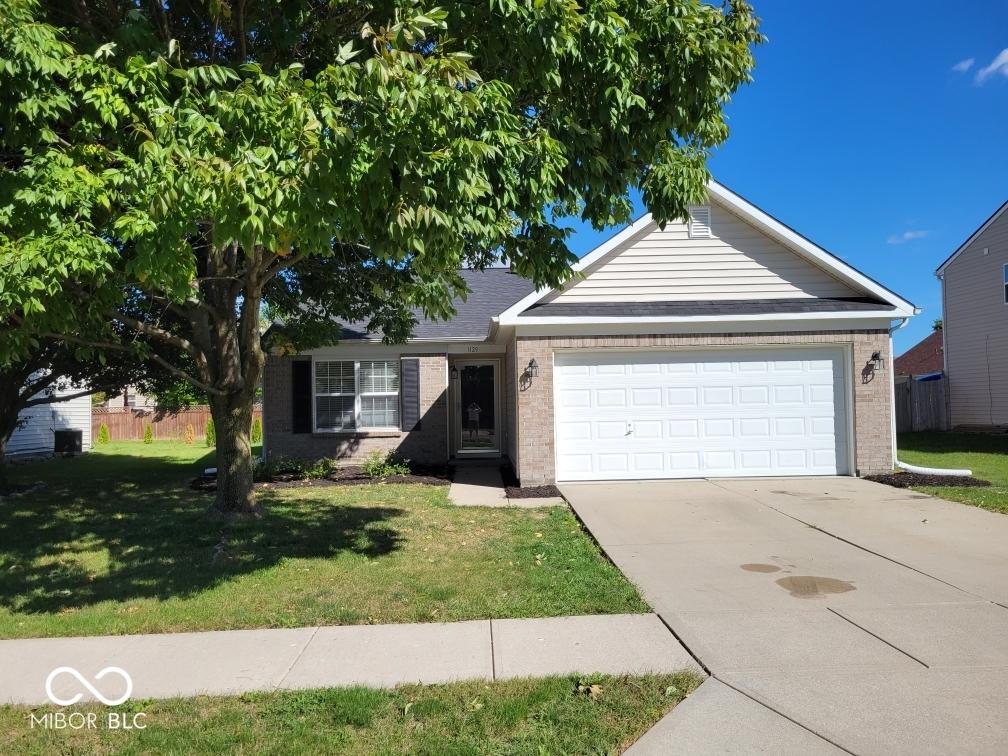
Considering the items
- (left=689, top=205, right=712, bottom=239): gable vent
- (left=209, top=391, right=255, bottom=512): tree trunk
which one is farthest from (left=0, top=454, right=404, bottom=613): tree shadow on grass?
(left=689, top=205, right=712, bottom=239): gable vent

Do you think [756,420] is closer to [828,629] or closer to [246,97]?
[828,629]

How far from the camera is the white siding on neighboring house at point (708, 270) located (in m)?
12.4

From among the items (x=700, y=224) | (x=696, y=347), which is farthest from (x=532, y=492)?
(x=700, y=224)

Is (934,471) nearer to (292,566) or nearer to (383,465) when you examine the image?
(383,465)

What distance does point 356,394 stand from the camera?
51.7 feet

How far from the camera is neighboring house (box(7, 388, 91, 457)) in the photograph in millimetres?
22062

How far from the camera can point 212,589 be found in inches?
246

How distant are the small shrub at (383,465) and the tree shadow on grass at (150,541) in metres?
2.98

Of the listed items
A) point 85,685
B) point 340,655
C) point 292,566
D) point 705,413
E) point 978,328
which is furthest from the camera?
point 978,328

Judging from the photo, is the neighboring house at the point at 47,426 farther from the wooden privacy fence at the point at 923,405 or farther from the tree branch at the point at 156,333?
the wooden privacy fence at the point at 923,405

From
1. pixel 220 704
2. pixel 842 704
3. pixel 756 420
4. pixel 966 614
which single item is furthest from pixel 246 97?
pixel 756 420

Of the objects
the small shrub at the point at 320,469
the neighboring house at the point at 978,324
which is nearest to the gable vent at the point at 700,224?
the small shrub at the point at 320,469

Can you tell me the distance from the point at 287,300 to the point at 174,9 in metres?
4.93

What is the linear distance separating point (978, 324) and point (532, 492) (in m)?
18.7
